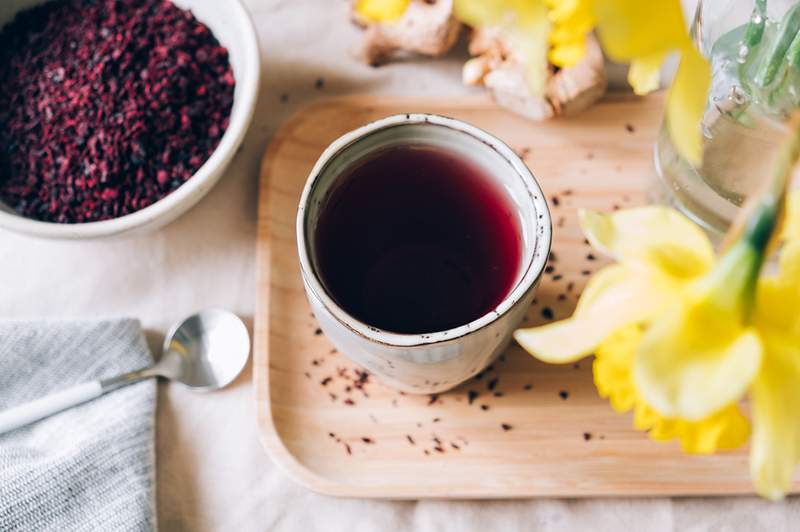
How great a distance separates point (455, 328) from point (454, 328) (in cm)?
1

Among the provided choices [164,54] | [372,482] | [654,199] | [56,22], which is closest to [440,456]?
[372,482]

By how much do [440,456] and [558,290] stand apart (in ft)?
0.63

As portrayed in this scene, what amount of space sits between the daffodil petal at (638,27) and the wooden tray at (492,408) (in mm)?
447

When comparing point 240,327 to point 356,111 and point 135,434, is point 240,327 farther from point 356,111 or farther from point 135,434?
point 356,111

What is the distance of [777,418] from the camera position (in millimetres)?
326

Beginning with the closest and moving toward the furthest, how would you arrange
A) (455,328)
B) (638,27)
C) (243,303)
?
(638,27)
(455,328)
(243,303)

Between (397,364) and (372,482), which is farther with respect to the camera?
(372,482)

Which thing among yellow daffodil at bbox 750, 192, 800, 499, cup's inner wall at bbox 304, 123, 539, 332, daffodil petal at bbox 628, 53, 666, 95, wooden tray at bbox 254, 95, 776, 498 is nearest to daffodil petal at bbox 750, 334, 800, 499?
yellow daffodil at bbox 750, 192, 800, 499

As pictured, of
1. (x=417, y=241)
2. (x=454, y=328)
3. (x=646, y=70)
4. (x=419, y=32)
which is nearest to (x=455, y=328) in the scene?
(x=454, y=328)

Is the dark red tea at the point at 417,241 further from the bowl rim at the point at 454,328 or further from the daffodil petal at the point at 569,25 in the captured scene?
the daffodil petal at the point at 569,25

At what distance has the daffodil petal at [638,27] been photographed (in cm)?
29

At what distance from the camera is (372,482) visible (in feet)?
2.27

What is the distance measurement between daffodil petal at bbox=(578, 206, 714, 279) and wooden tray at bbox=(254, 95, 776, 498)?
1.19 ft

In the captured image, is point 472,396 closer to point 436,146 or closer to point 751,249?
point 436,146
